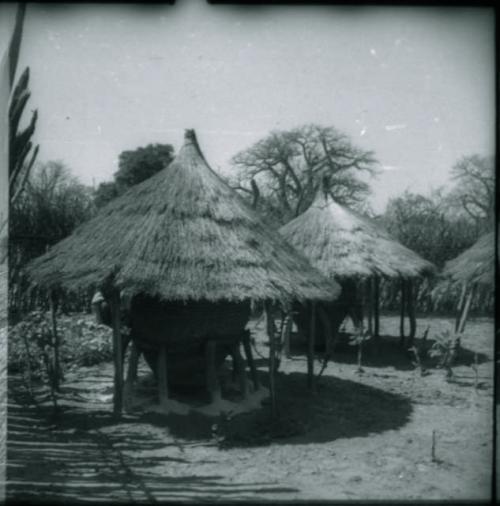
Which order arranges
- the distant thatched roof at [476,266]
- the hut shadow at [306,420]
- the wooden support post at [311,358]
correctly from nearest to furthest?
1. the hut shadow at [306,420]
2. the wooden support post at [311,358]
3. the distant thatched roof at [476,266]

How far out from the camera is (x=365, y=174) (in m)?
32.4

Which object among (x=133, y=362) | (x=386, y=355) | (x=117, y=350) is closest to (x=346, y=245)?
(x=386, y=355)

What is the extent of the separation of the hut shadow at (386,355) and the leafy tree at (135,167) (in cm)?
879

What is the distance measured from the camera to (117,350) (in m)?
7.35

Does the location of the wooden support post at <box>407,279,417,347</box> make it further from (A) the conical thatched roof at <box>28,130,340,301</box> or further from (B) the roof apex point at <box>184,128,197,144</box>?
(B) the roof apex point at <box>184,128,197,144</box>

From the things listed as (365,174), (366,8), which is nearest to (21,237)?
(366,8)

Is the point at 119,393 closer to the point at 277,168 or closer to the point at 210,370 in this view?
the point at 210,370

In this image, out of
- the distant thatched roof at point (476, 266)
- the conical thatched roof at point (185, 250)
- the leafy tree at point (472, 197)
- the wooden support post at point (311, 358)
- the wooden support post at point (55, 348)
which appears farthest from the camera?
the leafy tree at point (472, 197)

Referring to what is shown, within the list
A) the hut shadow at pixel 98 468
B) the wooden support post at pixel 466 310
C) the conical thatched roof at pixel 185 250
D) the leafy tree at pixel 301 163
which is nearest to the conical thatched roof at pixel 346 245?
the wooden support post at pixel 466 310

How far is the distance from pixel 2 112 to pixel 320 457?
15.2 ft

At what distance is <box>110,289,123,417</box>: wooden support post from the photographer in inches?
287

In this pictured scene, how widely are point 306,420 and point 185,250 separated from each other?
2700 millimetres

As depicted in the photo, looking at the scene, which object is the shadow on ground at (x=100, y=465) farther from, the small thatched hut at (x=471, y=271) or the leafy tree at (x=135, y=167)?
the leafy tree at (x=135, y=167)

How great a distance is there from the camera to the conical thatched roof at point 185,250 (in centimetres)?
706
